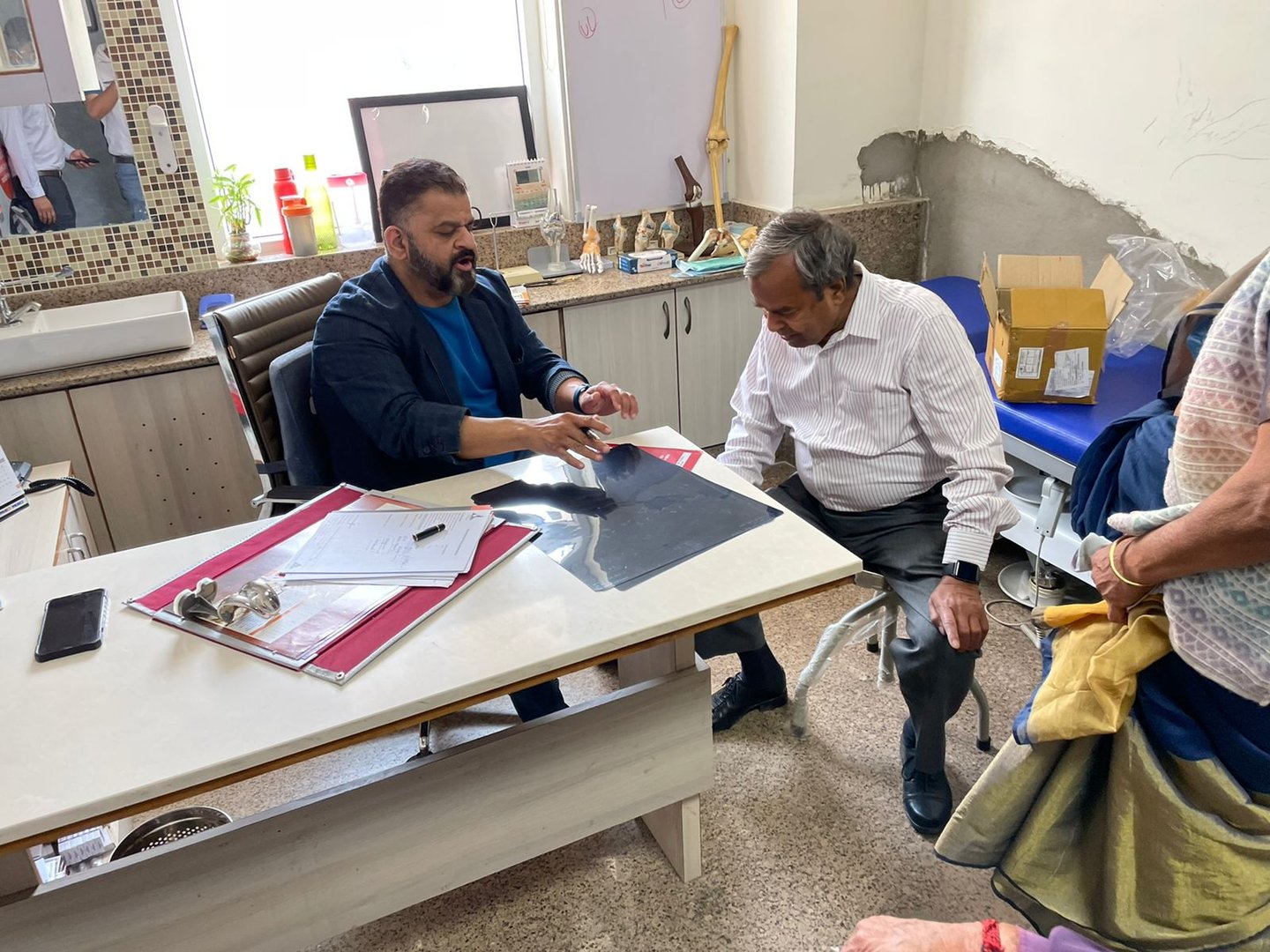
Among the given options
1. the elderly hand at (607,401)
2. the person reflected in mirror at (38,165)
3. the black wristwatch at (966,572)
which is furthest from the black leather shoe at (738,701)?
the person reflected in mirror at (38,165)

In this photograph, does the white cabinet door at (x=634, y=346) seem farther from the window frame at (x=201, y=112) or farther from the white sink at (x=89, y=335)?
the white sink at (x=89, y=335)

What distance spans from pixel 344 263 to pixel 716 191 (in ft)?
4.67

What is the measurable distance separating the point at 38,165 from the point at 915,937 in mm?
3127

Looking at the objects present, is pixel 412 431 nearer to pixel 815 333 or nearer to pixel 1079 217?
pixel 815 333

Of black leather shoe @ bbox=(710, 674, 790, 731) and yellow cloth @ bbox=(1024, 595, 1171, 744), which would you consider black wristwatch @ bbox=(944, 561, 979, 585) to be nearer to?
yellow cloth @ bbox=(1024, 595, 1171, 744)

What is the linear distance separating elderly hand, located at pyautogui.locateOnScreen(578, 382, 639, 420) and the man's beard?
36cm

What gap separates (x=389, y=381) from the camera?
1.87m

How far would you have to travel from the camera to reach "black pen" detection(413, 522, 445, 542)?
1.51 m

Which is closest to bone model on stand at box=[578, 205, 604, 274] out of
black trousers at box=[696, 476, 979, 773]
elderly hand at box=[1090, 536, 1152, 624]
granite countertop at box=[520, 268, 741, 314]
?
granite countertop at box=[520, 268, 741, 314]

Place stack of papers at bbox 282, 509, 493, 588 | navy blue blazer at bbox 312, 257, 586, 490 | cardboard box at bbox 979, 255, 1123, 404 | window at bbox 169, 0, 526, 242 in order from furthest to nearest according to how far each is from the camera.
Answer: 1. window at bbox 169, 0, 526, 242
2. cardboard box at bbox 979, 255, 1123, 404
3. navy blue blazer at bbox 312, 257, 586, 490
4. stack of papers at bbox 282, 509, 493, 588

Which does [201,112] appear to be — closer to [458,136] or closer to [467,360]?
[458,136]

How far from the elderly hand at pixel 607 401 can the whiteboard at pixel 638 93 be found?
5.63 ft

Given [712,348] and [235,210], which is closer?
[235,210]

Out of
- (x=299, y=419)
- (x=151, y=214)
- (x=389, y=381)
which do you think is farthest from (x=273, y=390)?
(x=151, y=214)
